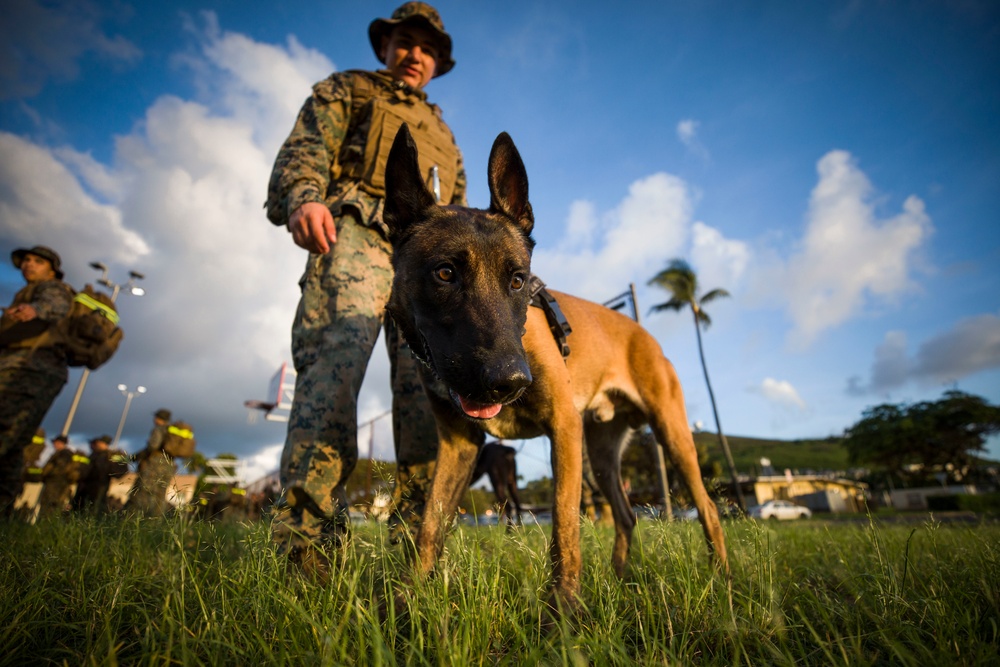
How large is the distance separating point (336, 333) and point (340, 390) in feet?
1.27

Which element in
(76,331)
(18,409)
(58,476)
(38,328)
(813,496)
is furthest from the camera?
(813,496)

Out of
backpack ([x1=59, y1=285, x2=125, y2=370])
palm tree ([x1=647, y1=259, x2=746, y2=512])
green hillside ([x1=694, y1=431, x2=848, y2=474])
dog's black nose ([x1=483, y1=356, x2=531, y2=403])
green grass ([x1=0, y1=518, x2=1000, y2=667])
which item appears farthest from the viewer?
green hillside ([x1=694, y1=431, x2=848, y2=474])

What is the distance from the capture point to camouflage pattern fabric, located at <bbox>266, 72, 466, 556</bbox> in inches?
111

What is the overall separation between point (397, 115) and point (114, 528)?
3.48 metres

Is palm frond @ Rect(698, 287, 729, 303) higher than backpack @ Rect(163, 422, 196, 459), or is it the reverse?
palm frond @ Rect(698, 287, 729, 303)

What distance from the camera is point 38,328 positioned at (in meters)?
5.74

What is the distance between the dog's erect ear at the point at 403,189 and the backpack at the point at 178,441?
34.1 feet

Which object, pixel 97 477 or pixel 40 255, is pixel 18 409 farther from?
pixel 97 477

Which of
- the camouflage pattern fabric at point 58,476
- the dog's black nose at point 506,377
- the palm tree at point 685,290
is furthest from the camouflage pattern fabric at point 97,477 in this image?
the palm tree at point 685,290

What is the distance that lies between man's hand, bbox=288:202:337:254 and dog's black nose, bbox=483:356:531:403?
1731 mm

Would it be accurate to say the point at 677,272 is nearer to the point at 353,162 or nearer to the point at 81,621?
the point at 353,162

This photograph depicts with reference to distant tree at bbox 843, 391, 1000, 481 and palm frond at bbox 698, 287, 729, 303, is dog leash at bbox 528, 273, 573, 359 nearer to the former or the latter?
palm frond at bbox 698, 287, 729, 303

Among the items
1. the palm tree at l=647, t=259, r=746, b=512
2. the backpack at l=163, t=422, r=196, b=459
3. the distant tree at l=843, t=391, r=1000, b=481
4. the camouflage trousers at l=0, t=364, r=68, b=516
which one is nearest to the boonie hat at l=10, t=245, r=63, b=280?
the camouflage trousers at l=0, t=364, r=68, b=516

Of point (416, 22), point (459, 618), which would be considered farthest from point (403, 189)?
point (416, 22)
